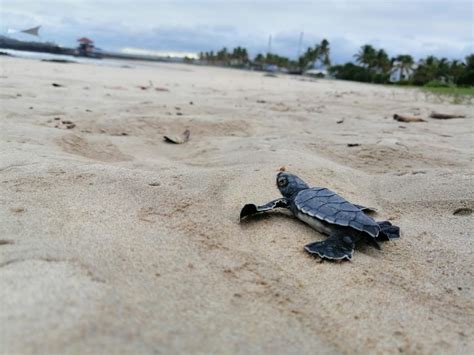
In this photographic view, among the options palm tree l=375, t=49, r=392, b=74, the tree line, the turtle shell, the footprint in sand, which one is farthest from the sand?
palm tree l=375, t=49, r=392, b=74

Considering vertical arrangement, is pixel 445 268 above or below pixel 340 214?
below

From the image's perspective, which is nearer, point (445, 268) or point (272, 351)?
point (272, 351)

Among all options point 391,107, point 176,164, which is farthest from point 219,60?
point 176,164

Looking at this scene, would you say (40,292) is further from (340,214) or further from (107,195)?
(340,214)

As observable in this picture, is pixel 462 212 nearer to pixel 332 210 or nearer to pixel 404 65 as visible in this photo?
pixel 332 210

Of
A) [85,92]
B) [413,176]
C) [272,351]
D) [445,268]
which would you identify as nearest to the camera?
[272,351]

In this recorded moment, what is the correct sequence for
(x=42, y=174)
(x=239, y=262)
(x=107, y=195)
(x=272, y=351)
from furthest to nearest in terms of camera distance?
1. (x=42, y=174)
2. (x=107, y=195)
3. (x=239, y=262)
4. (x=272, y=351)

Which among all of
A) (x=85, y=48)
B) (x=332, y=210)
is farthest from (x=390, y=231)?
(x=85, y=48)

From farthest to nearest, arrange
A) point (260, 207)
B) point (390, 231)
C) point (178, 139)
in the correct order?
point (178, 139)
point (260, 207)
point (390, 231)
